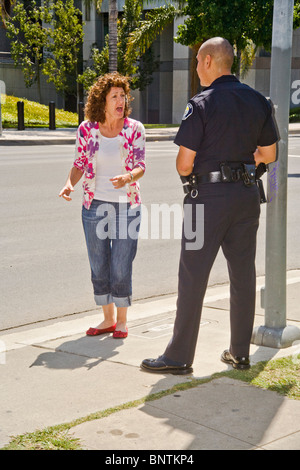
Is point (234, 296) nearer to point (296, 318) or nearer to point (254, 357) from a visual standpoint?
point (254, 357)

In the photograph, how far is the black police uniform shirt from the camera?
4238 mm

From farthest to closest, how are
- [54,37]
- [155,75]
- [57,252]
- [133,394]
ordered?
[155,75] → [54,37] → [57,252] → [133,394]

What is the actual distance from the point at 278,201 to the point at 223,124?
3.09 feet

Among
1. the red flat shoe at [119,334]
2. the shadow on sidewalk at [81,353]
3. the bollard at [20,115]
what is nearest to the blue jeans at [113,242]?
the red flat shoe at [119,334]

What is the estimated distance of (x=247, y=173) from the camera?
14.3 feet

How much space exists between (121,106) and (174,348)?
1.81m

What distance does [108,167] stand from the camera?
531cm

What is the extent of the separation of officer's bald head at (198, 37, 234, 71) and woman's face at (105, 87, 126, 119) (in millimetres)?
1061

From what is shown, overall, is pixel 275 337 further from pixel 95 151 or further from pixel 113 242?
pixel 95 151

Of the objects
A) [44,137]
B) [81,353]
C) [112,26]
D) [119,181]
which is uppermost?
[112,26]

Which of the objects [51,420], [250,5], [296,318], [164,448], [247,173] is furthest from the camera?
[250,5]

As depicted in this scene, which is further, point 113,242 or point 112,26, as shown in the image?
point 112,26

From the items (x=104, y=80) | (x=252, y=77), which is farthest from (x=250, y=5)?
(x=104, y=80)

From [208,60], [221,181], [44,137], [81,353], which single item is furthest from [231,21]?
[221,181]
